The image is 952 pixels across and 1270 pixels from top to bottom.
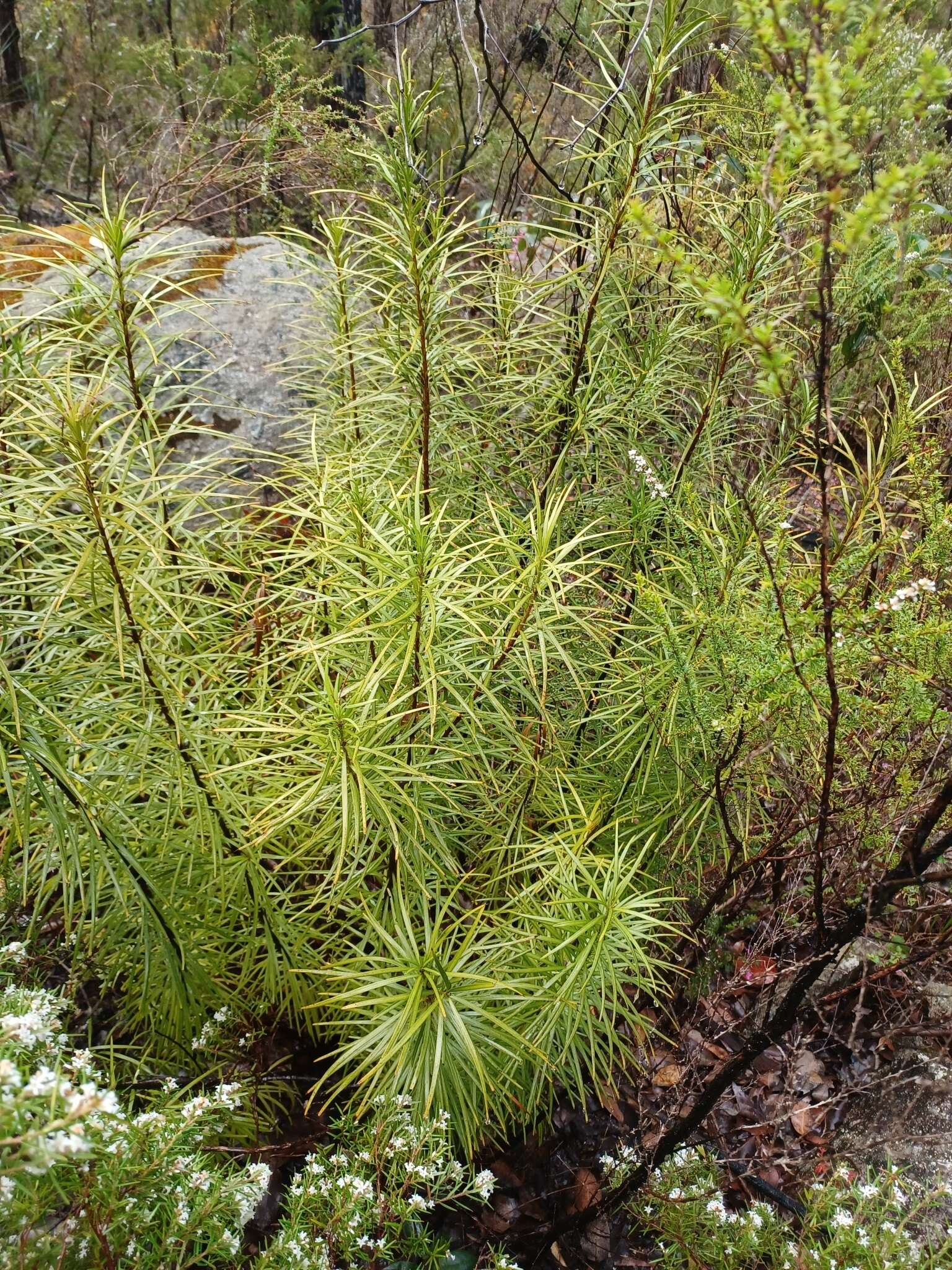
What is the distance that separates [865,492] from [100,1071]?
6.15 ft

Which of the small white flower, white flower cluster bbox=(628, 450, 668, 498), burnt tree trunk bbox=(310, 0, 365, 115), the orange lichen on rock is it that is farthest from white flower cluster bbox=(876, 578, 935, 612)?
burnt tree trunk bbox=(310, 0, 365, 115)

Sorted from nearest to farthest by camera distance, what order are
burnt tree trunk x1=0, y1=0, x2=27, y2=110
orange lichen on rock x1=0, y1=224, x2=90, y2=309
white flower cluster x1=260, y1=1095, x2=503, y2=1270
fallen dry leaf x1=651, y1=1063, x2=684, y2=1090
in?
white flower cluster x1=260, y1=1095, x2=503, y2=1270
fallen dry leaf x1=651, y1=1063, x2=684, y2=1090
orange lichen on rock x1=0, y1=224, x2=90, y2=309
burnt tree trunk x1=0, y1=0, x2=27, y2=110

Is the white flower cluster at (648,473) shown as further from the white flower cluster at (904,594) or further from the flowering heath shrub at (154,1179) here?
the flowering heath shrub at (154,1179)

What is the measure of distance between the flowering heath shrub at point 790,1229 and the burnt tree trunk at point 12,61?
760 centimetres

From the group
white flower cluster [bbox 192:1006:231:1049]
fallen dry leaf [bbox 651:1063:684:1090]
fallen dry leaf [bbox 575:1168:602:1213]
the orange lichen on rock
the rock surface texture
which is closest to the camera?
white flower cluster [bbox 192:1006:231:1049]

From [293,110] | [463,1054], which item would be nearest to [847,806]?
[463,1054]

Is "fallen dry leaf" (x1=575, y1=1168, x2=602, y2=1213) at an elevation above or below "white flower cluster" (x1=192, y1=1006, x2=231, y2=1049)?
below

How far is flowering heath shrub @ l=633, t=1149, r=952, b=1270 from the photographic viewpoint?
146 cm

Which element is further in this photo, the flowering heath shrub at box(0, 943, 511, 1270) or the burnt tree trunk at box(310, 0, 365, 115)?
the burnt tree trunk at box(310, 0, 365, 115)

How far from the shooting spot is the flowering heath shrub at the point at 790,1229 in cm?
146

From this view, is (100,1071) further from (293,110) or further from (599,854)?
(293,110)

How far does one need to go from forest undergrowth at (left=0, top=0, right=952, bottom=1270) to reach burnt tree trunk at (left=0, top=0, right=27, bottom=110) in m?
5.49

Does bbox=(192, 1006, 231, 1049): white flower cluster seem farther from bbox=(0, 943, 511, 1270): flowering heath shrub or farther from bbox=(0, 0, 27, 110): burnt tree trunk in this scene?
bbox=(0, 0, 27, 110): burnt tree trunk

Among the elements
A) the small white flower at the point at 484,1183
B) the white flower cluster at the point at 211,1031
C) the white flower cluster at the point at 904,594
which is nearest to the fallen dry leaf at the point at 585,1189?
the small white flower at the point at 484,1183
